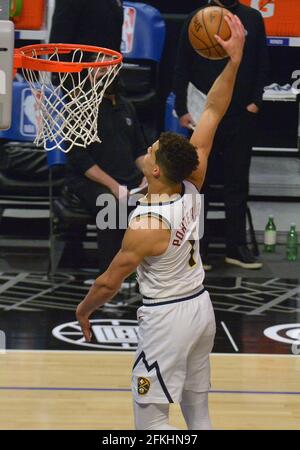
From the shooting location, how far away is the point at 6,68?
4.67 m

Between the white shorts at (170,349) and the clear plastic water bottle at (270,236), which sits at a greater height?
the white shorts at (170,349)

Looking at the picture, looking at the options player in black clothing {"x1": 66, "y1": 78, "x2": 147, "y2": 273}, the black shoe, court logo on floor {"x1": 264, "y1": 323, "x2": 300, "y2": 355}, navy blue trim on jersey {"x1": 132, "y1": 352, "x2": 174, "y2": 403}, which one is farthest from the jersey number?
the black shoe

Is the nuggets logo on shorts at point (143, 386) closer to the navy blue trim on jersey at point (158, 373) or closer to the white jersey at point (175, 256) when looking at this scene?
the navy blue trim on jersey at point (158, 373)

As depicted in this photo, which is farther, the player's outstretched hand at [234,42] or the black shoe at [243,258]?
the black shoe at [243,258]

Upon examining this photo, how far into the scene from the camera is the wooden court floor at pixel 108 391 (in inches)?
237

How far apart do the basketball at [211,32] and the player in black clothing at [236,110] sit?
261 centimetres

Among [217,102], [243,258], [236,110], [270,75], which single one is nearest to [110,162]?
[236,110]

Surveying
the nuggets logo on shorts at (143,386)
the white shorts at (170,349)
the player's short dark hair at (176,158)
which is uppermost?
the player's short dark hair at (176,158)

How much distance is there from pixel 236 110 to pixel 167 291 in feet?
14.1

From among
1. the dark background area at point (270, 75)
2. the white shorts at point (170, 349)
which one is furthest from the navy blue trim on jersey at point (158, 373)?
the dark background area at point (270, 75)

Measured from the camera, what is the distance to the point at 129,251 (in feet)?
16.0

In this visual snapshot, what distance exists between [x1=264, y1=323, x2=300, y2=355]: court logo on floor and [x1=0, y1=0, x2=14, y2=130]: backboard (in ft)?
11.1

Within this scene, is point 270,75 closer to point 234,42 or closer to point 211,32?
point 211,32
